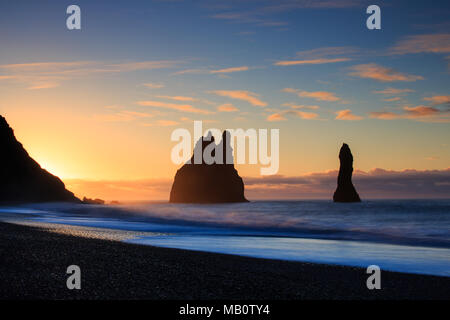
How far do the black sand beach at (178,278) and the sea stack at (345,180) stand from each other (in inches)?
5530

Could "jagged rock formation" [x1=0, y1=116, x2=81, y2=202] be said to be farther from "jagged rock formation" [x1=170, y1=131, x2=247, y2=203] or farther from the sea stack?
the sea stack

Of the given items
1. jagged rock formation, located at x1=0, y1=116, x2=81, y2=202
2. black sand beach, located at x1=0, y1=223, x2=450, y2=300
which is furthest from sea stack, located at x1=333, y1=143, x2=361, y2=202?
black sand beach, located at x1=0, y1=223, x2=450, y2=300

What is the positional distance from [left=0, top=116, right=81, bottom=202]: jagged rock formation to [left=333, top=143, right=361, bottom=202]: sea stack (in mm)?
90849

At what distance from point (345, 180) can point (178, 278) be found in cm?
14955

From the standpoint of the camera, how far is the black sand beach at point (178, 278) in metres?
9.02

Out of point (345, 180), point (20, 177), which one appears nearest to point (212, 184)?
point (345, 180)

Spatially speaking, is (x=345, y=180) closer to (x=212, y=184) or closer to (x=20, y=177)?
(x=212, y=184)

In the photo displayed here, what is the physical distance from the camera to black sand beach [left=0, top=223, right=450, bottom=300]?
902 cm

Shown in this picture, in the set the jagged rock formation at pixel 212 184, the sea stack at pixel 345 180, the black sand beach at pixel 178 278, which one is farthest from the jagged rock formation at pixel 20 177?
the black sand beach at pixel 178 278

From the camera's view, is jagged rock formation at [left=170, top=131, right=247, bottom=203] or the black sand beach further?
jagged rock formation at [left=170, top=131, right=247, bottom=203]

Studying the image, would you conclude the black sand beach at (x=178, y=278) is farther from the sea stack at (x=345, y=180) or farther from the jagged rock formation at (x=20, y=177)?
the sea stack at (x=345, y=180)

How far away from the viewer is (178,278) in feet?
34.4
